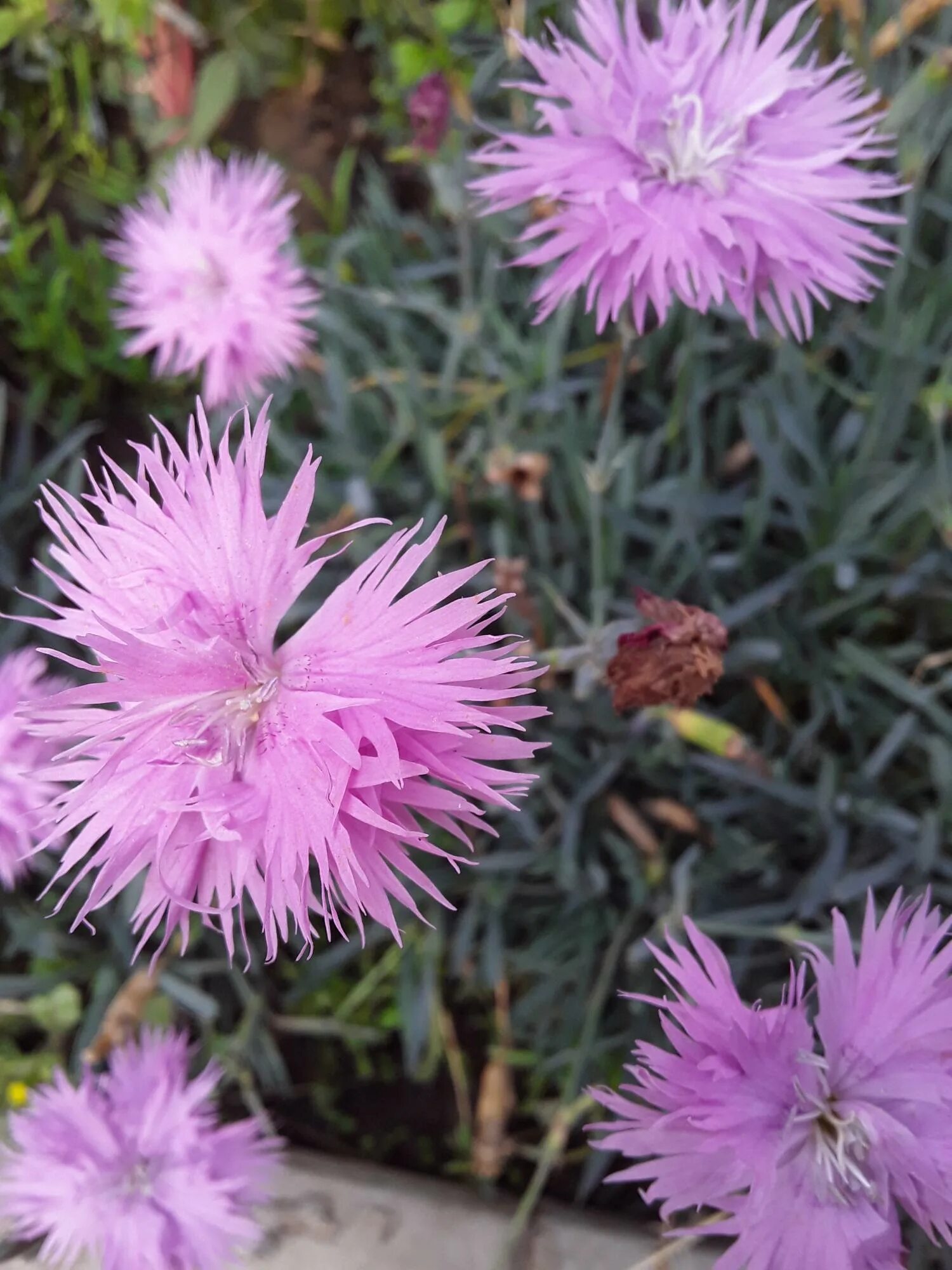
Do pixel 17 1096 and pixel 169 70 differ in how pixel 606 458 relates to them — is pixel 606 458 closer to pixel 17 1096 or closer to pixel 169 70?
pixel 17 1096

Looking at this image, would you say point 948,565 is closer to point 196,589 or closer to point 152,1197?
point 196,589

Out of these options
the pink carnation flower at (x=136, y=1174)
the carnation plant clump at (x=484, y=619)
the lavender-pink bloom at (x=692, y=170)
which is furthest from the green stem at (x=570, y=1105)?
the lavender-pink bloom at (x=692, y=170)

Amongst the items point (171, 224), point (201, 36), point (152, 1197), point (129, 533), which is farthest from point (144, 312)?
point (152, 1197)

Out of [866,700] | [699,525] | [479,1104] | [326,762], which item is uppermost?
[699,525]

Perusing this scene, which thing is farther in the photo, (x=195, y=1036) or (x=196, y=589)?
(x=195, y=1036)

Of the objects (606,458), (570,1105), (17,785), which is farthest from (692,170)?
(570,1105)

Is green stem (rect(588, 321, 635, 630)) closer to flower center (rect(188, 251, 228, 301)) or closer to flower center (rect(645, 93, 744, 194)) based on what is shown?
flower center (rect(645, 93, 744, 194))
